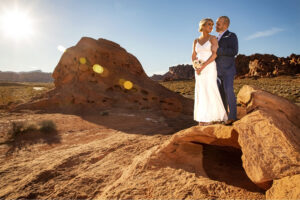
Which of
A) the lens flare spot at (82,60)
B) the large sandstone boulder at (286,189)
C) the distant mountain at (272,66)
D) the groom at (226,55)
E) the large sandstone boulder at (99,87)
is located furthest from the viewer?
the distant mountain at (272,66)

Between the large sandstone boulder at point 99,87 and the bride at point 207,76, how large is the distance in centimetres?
516

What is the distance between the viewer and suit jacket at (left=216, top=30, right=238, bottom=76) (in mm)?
3432

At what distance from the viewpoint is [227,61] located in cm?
353

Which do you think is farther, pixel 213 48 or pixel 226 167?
pixel 213 48

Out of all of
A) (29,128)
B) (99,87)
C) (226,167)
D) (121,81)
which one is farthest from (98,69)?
(226,167)

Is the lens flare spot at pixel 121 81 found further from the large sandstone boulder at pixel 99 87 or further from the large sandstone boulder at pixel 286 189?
the large sandstone boulder at pixel 286 189

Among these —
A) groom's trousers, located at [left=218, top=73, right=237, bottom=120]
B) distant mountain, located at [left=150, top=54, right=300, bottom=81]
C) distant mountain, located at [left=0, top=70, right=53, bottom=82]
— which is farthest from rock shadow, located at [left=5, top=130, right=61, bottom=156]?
distant mountain, located at [left=0, top=70, right=53, bottom=82]

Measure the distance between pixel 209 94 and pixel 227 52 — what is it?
942 millimetres

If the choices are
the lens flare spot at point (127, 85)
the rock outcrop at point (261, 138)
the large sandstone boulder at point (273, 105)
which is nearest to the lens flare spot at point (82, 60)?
the lens flare spot at point (127, 85)

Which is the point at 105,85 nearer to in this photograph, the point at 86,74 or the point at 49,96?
the point at 86,74

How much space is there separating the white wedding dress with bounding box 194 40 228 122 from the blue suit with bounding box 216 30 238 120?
17cm

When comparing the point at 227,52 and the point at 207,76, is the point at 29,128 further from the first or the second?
the point at 227,52

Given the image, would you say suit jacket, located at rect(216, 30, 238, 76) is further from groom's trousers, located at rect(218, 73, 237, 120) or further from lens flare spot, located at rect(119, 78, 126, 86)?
lens flare spot, located at rect(119, 78, 126, 86)

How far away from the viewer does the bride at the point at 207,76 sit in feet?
11.6
